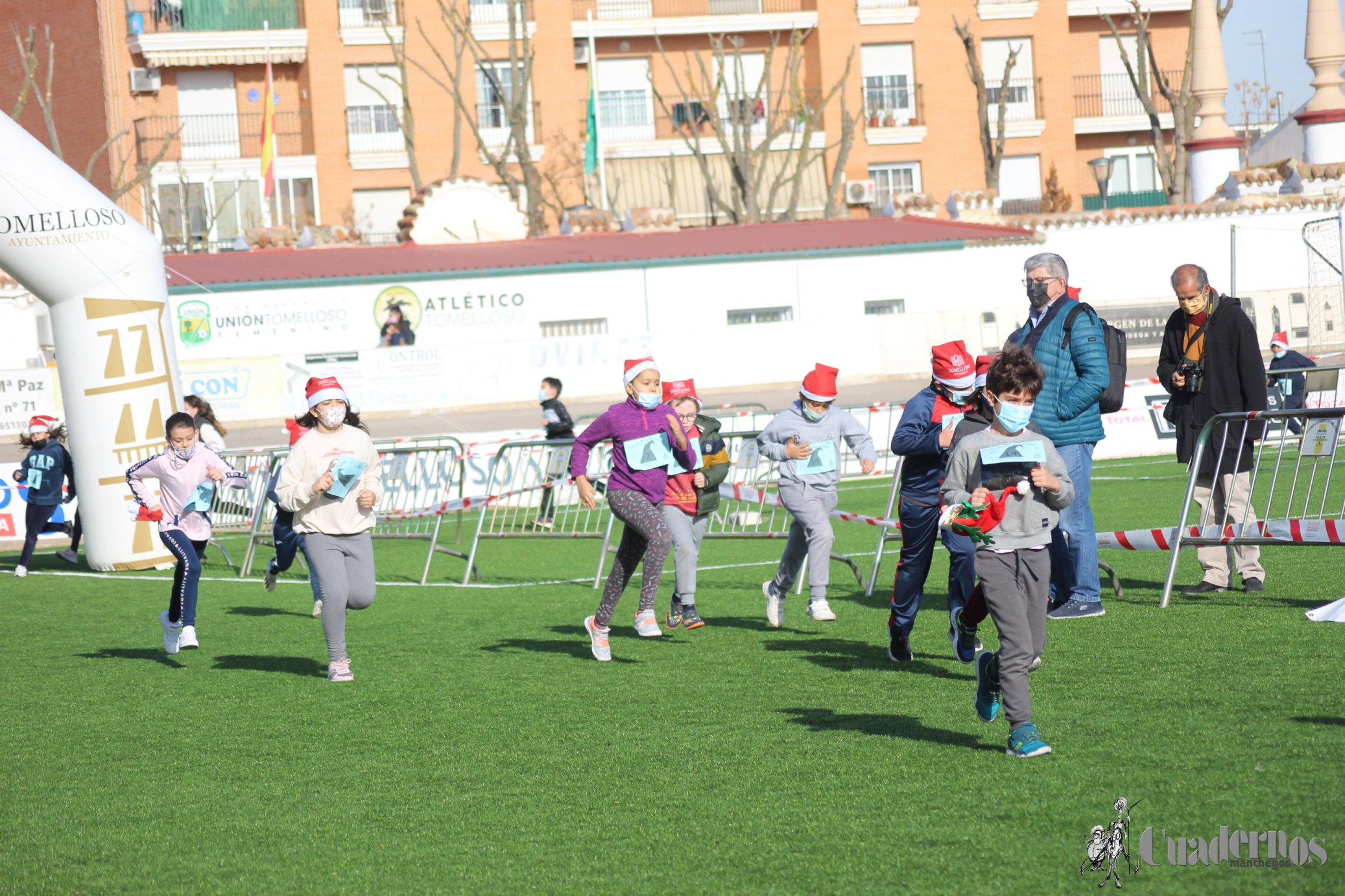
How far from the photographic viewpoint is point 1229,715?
6684 millimetres

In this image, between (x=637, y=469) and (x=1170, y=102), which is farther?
(x=1170, y=102)

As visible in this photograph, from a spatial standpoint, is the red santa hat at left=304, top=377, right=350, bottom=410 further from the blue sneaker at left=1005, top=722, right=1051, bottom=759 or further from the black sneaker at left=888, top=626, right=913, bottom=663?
the blue sneaker at left=1005, top=722, right=1051, bottom=759

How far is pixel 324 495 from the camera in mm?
8953

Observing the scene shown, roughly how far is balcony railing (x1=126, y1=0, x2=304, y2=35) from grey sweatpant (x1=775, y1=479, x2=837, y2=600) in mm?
43770

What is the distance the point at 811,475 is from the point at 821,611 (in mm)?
968

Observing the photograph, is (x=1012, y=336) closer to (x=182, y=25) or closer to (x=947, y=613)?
(x=947, y=613)

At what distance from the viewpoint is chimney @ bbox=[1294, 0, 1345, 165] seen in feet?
127

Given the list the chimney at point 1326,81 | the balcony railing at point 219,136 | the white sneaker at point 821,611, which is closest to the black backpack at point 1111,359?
the white sneaker at point 821,611

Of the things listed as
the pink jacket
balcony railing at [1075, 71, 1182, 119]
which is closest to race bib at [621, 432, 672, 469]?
the pink jacket

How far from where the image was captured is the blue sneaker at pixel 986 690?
20.7ft

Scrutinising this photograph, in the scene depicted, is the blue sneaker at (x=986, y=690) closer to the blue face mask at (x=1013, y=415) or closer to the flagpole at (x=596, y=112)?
the blue face mask at (x=1013, y=415)

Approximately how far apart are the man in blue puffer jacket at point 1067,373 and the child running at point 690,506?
2.30 meters

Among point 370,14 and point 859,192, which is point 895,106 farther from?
point 370,14

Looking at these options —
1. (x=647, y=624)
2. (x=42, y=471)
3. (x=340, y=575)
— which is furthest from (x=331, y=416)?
(x=42, y=471)
